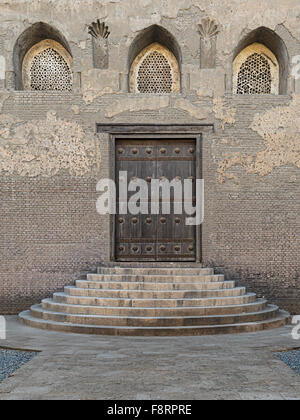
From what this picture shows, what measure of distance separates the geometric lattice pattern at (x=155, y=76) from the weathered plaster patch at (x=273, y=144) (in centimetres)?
A: 193

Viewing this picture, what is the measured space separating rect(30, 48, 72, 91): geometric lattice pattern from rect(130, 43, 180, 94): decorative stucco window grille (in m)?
1.34

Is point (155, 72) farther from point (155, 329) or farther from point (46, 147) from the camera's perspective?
point (155, 329)

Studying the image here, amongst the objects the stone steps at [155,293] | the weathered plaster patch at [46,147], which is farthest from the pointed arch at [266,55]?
the stone steps at [155,293]

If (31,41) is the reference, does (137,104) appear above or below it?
below

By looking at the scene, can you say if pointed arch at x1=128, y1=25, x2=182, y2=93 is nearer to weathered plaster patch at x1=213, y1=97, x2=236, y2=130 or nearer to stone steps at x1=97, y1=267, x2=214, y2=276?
weathered plaster patch at x1=213, y1=97, x2=236, y2=130

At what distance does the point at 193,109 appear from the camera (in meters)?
8.78

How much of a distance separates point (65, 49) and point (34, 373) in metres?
6.79

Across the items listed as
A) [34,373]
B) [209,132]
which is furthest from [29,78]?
[34,373]

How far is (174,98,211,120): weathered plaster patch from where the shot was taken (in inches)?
346

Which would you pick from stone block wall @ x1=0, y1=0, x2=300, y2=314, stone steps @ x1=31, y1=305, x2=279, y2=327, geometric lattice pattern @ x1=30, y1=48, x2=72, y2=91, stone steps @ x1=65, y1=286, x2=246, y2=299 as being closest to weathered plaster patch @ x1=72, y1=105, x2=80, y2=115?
stone block wall @ x1=0, y1=0, x2=300, y2=314

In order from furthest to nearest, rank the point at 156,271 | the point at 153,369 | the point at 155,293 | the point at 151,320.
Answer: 1. the point at 156,271
2. the point at 155,293
3. the point at 151,320
4. the point at 153,369

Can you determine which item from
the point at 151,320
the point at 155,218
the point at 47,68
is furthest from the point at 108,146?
the point at 151,320

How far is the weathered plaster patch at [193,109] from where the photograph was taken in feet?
28.8

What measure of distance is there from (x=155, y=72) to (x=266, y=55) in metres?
2.27
